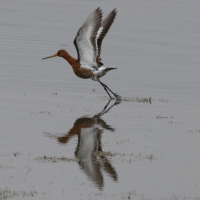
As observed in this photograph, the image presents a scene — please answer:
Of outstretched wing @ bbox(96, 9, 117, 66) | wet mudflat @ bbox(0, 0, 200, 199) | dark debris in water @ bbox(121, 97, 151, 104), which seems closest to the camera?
wet mudflat @ bbox(0, 0, 200, 199)

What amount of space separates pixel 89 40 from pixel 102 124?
3.22m

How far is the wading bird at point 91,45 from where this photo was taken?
14.0 metres

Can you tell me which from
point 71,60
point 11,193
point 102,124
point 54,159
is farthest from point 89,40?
point 11,193

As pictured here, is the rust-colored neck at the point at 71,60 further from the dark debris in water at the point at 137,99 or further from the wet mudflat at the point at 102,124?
the dark debris in water at the point at 137,99

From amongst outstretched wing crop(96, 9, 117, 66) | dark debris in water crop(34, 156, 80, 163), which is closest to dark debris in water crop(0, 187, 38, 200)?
dark debris in water crop(34, 156, 80, 163)

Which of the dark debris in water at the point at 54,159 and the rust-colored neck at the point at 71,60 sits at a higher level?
the dark debris in water at the point at 54,159

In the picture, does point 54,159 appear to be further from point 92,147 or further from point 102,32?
point 102,32

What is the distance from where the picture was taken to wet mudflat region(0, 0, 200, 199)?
7.83 meters

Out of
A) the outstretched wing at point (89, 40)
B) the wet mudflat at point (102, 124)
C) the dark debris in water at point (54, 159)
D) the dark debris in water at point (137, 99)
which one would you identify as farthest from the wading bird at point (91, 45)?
the dark debris in water at point (54, 159)

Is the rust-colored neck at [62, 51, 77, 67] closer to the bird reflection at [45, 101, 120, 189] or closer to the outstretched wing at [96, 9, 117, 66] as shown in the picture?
the outstretched wing at [96, 9, 117, 66]

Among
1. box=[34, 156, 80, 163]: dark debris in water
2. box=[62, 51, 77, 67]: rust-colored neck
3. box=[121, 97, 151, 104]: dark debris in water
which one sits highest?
box=[34, 156, 80, 163]: dark debris in water

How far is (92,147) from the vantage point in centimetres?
961

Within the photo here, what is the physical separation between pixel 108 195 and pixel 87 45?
24.2 ft

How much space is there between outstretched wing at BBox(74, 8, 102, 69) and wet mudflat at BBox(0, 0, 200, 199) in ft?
3.19
